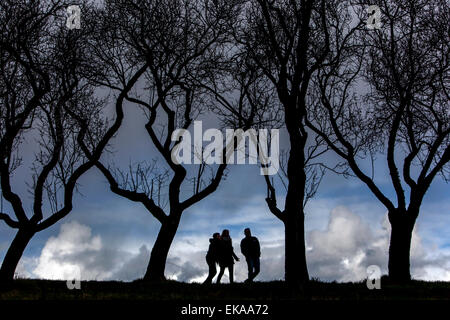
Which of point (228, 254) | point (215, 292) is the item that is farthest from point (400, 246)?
point (215, 292)

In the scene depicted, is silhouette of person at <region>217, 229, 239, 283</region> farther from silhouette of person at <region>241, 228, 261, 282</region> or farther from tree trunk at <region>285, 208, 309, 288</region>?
tree trunk at <region>285, 208, 309, 288</region>

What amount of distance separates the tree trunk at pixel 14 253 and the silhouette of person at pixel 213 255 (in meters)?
7.02

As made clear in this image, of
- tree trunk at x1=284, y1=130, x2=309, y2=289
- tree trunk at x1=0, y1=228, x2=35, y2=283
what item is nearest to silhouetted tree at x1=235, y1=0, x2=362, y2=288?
tree trunk at x1=284, y1=130, x2=309, y2=289

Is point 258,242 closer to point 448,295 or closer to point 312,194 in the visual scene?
point 312,194

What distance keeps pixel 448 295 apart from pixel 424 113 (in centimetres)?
929

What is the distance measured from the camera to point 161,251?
24234 millimetres

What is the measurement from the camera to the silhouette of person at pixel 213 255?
24.0 meters

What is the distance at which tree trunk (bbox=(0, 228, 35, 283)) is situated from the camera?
22688 mm

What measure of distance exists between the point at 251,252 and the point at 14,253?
9.20 metres

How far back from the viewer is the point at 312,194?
25688 mm

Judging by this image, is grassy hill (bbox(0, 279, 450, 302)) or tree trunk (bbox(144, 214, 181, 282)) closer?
grassy hill (bbox(0, 279, 450, 302))

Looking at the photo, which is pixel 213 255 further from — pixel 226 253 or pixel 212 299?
pixel 212 299

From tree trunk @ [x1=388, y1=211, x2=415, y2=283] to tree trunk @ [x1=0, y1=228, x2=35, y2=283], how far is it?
14258 mm
